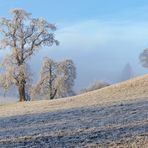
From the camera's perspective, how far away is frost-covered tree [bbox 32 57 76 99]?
60.1 metres

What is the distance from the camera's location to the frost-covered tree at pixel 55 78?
60125 millimetres

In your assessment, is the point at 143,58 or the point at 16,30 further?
the point at 143,58

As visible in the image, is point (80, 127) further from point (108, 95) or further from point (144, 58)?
point (144, 58)

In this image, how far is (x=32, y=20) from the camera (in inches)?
2119

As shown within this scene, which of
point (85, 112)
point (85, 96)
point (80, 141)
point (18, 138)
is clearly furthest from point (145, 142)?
point (85, 96)

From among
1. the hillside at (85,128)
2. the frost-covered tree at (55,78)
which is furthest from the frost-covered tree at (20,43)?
the hillside at (85,128)

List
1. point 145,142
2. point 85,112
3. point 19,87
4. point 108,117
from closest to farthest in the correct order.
→ point 145,142 < point 108,117 < point 85,112 < point 19,87

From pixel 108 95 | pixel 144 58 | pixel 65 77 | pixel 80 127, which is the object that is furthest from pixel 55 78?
pixel 80 127

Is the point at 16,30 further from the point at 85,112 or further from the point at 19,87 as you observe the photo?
the point at 85,112

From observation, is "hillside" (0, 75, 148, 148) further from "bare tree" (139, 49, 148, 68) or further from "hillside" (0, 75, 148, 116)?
"bare tree" (139, 49, 148, 68)

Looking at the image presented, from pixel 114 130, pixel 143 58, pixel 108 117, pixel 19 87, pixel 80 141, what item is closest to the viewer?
pixel 80 141

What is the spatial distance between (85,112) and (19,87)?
1208 inches

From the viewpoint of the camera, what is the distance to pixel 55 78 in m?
60.5

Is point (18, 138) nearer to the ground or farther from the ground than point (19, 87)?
nearer to the ground
